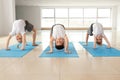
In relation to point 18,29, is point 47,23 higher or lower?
higher

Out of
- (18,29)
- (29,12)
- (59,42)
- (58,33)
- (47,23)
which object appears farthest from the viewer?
(47,23)

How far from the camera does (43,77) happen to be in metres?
2.48

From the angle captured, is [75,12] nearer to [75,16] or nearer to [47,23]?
[75,16]

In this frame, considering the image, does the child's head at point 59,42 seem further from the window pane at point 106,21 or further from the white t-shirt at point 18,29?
the window pane at point 106,21

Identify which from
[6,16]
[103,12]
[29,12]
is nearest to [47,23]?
[29,12]

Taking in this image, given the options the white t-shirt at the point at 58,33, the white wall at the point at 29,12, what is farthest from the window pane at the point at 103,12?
the white t-shirt at the point at 58,33

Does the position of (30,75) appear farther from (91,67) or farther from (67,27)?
(67,27)

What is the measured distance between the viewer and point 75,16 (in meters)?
19.0

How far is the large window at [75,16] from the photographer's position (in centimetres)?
1877

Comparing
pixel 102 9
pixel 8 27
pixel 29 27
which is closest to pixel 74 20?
pixel 102 9

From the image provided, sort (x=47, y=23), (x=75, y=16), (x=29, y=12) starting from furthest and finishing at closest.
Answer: (x=47, y=23) → (x=75, y=16) → (x=29, y=12)

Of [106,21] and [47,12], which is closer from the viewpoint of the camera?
[47,12]

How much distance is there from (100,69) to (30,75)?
1.01 meters

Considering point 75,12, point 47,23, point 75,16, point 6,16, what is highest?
point 75,12
